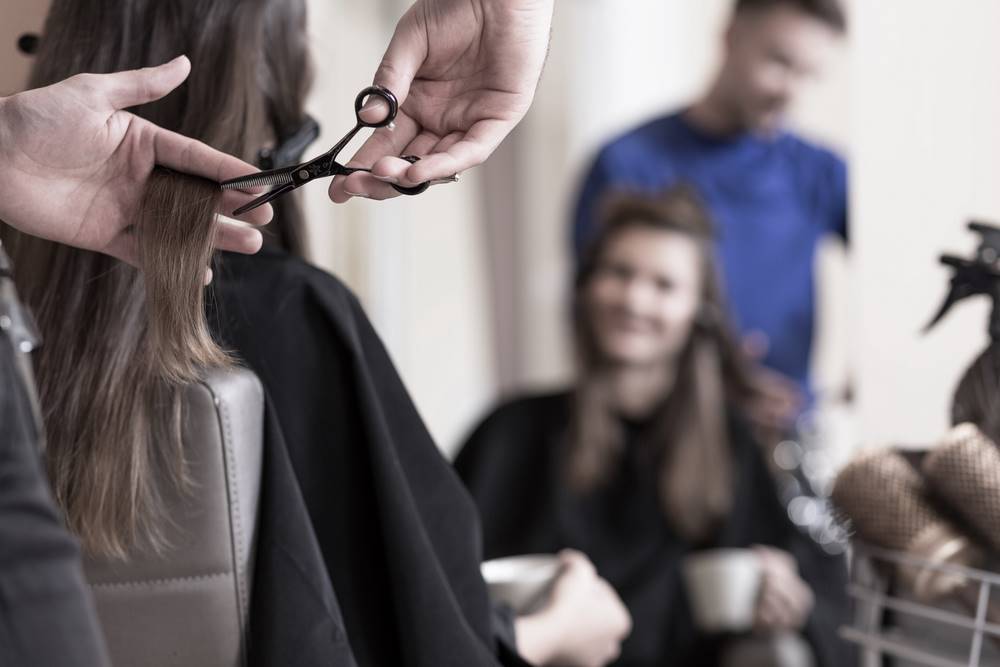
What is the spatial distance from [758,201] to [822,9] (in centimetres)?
40

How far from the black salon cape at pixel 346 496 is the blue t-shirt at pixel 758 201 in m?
1.47

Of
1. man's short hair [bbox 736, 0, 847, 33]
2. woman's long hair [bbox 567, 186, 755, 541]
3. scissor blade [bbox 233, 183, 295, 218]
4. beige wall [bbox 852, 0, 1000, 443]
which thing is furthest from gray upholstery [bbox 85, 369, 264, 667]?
man's short hair [bbox 736, 0, 847, 33]

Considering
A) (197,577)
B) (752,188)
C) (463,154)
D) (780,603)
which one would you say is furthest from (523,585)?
(752,188)

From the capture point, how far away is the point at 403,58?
2.21 feet

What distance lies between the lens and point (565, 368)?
3.55 m

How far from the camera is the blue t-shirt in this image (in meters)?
2.26

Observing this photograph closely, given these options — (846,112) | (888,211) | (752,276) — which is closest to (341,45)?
(888,211)

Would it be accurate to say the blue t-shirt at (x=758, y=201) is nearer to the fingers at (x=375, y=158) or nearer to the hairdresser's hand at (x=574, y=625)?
the hairdresser's hand at (x=574, y=625)

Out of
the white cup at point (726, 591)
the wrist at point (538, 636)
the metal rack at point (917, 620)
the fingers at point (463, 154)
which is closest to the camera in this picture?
the fingers at point (463, 154)

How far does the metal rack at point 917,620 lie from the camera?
73cm

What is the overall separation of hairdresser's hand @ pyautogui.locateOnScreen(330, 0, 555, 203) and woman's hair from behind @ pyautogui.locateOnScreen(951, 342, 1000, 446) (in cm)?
41

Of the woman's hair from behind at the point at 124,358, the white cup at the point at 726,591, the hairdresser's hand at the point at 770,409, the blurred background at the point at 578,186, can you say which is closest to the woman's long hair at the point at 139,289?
the woman's hair from behind at the point at 124,358

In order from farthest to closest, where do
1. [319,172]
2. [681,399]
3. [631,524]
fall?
[681,399]
[631,524]
[319,172]

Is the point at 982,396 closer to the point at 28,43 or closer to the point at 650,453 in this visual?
the point at 28,43
